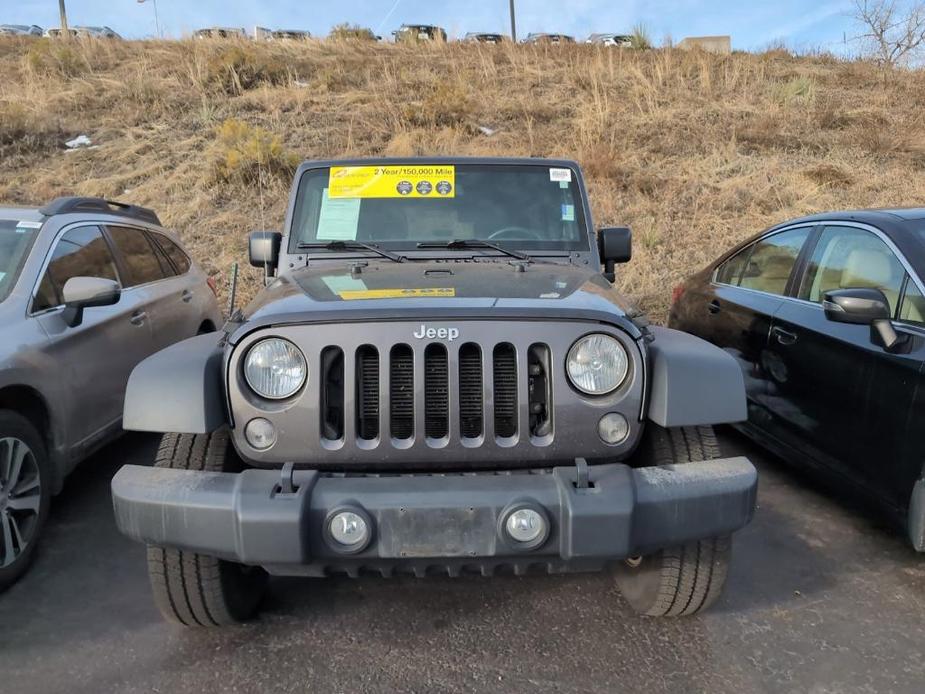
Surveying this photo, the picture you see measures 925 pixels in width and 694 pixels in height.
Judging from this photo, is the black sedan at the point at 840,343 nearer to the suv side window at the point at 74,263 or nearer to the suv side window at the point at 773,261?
the suv side window at the point at 773,261

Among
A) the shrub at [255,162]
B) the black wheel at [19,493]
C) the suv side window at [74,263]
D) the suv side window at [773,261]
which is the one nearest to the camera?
the black wheel at [19,493]

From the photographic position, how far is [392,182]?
12.6 ft

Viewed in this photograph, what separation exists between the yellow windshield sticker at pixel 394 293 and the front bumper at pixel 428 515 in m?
0.65

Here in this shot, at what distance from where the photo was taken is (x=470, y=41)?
19547 mm

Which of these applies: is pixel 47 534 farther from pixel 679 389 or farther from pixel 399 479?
pixel 679 389

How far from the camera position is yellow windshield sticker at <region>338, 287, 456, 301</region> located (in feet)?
8.43

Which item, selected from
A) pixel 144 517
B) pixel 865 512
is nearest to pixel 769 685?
pixel 865 512

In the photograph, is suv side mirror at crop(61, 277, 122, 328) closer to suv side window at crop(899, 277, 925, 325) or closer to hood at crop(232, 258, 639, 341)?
hood at crop(232, 258, 639, 341)

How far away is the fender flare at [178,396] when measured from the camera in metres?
2.28

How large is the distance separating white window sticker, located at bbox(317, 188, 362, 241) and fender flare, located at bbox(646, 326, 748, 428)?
188 cm

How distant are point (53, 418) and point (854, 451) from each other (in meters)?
3.78

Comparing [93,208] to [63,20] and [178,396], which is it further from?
[63,20]

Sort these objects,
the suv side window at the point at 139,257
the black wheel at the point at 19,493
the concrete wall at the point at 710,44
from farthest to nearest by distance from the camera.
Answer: the concrete wall at the point at 710,44 → the suv side window at the point at 139,257 → the black wheel at the point at 19,493

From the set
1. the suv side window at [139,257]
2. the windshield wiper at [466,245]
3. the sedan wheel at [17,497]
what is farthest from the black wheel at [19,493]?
the windshield wiper at [466,245]
